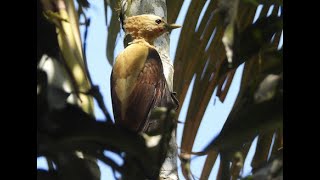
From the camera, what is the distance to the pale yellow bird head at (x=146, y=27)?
14.0ft

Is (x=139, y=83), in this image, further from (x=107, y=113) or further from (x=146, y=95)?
(x=107, y=113)

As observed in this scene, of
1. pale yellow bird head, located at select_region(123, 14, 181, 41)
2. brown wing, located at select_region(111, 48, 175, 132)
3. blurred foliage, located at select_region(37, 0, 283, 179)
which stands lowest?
brown wing, located at select_region(111, 48, 175, 132)

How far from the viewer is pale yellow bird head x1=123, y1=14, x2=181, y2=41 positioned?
427 cm

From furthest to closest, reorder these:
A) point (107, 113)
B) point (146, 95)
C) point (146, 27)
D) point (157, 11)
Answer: point (146, 27) < point (146, 95) < point (157, 11) < point (107, 113)

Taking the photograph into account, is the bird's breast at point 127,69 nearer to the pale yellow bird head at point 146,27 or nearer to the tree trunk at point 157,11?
the pale yellow bird head at point 146,27

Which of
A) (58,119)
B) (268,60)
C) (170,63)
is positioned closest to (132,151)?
(58,119)

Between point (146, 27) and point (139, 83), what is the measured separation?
0.71m

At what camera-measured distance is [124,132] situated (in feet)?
5.10

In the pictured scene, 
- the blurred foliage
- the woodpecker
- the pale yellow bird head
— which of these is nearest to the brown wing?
the woodpecker

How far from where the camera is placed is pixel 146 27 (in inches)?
191

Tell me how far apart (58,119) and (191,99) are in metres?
2.33

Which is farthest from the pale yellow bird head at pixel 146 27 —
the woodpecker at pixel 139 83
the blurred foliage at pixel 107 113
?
the blurred foliage at pixel 107 113

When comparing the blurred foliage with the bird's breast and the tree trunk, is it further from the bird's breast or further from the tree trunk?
the bird's breast

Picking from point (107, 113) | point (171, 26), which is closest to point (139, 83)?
point (171, 26)
